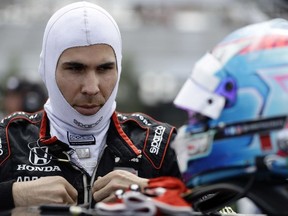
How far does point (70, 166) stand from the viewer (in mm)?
3764

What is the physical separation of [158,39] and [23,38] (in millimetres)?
4647

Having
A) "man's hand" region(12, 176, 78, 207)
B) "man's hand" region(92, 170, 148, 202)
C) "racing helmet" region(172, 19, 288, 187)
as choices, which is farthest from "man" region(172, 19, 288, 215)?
"man's hand" region(12, 176, 78, 207)

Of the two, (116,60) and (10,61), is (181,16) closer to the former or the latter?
(10,61)

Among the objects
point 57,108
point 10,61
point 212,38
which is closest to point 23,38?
A: point 10,61

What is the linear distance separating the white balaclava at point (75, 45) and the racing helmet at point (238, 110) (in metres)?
0.97

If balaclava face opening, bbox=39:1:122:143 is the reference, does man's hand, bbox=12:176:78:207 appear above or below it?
below

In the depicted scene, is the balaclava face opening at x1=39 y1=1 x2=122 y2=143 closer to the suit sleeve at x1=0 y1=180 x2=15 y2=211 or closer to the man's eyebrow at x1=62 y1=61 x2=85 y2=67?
the man's eyebrow at x1=62 y1=61 x2=85 y2=67

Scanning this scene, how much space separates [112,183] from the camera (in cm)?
335

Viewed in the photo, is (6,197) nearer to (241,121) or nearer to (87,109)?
(87,109)

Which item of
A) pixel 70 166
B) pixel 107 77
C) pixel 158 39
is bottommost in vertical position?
pixel 158 39

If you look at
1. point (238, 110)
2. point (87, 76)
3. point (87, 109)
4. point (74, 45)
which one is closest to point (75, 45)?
point (74, 45)

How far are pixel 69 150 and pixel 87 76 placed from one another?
355mm

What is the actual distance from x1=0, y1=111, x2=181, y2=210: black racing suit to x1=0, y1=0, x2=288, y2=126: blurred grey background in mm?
16478

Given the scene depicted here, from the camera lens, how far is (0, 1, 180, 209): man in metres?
3.68
